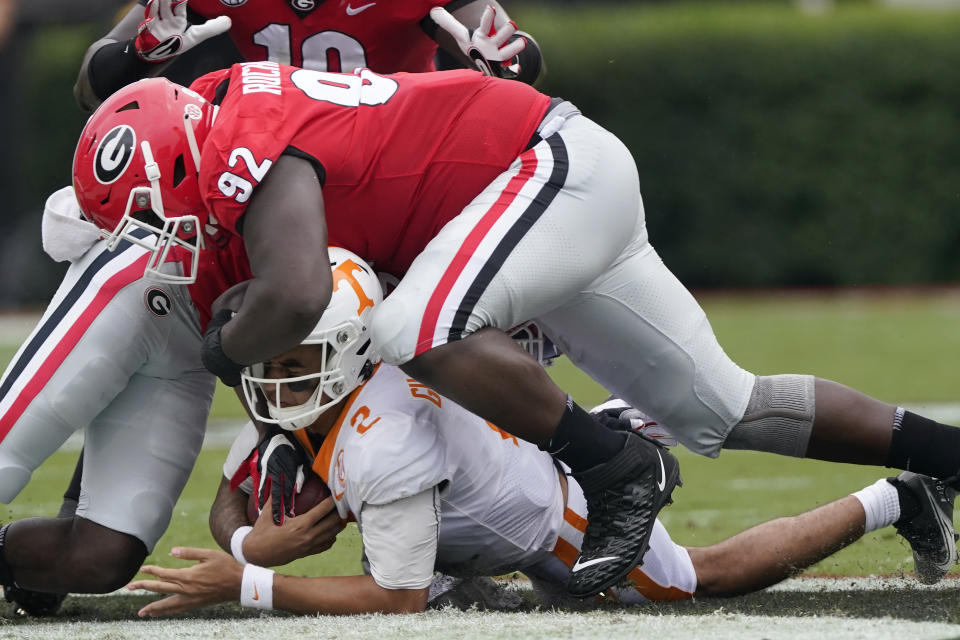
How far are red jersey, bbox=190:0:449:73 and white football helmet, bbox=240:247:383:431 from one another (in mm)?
1005

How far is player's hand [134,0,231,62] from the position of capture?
12.8 feet

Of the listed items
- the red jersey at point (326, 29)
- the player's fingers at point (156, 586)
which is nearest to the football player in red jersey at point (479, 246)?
the player's fingers at point (156, 586)

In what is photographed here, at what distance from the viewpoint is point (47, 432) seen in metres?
3.69

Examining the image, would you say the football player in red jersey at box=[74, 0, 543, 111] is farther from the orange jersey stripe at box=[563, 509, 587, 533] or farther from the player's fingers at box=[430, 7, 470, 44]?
the orange jersey stripe at box=[563, 509, 587, 533]

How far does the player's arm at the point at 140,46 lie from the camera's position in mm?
3900

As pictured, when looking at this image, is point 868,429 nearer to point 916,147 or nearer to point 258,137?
point 258,137

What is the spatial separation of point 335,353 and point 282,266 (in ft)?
1.17

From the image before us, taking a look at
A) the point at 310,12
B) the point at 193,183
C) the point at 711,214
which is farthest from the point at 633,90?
the point at 193,183

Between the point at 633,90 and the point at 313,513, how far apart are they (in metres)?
11.2

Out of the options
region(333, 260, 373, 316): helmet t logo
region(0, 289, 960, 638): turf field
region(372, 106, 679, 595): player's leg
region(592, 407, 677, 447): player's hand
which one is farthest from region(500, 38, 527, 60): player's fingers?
region(0, 289, 960, 638): turf field

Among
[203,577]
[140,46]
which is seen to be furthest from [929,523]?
[140,46]

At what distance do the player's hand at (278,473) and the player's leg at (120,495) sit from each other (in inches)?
14.6

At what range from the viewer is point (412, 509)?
3229 mm

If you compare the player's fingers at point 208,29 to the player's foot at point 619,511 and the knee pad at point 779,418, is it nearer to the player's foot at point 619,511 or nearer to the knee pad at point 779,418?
the player's foot at point 619,511
